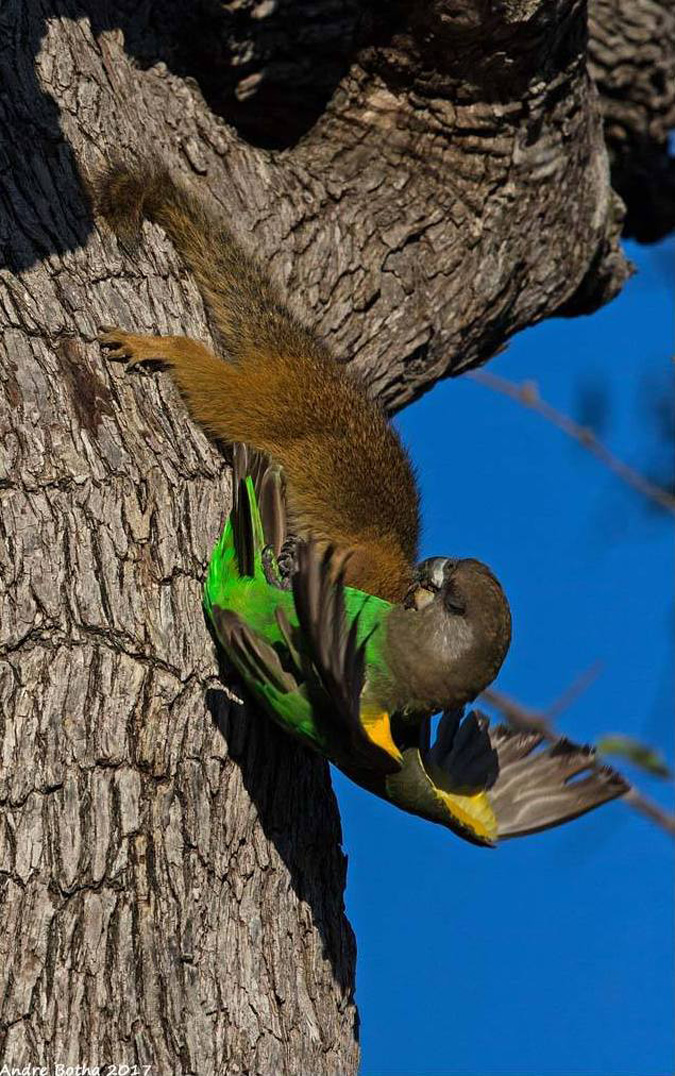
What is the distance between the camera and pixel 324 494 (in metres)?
4.03

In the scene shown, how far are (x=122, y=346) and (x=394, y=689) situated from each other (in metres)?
1.18

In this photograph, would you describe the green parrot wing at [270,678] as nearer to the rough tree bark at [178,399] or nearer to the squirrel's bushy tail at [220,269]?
the rough tree bark at [178,399]

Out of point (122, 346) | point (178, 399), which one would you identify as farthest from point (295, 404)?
point (122, 346)

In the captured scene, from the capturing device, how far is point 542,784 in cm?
335

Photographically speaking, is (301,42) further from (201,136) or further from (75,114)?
(75,114)

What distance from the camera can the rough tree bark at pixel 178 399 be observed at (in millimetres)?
2686

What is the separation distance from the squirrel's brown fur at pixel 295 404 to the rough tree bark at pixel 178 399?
17 centimetres

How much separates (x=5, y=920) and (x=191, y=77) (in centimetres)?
315

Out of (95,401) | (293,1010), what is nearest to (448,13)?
(95,401)

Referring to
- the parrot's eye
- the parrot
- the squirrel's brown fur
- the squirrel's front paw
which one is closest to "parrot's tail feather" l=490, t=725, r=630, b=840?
the parrot

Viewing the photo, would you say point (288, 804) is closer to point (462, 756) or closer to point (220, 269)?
point (462, 756)

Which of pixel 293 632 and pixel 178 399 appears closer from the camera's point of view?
pixel 293 632

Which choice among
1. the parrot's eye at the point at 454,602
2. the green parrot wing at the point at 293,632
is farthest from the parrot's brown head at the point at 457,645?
the green parrot wing at the point at 293,632

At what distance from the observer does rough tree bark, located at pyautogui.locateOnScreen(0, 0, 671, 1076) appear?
2.69 metres
